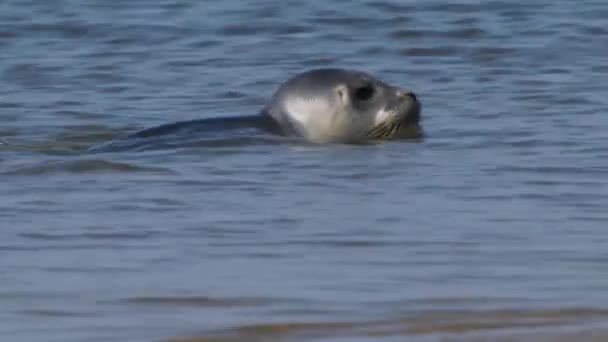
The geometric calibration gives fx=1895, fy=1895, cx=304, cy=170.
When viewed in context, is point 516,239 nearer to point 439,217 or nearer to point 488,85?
point 439,217

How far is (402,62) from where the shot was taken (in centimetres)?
1177

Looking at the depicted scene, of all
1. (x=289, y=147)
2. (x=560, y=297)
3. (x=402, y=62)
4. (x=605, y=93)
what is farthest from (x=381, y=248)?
(x=402, y=62)

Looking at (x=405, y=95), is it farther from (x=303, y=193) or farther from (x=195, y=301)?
(x=195, y=301)

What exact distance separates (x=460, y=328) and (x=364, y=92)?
15.0 ft

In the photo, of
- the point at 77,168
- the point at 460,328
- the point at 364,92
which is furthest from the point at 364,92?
the point at 460,328

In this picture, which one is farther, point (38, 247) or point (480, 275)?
point (38, 247)

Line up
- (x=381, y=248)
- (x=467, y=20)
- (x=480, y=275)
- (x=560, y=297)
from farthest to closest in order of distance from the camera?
(x=467, y=20)
(x=381, y=248)
(x=480, y=275)
(x=560, y=297)

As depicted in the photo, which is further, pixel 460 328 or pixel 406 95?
pixel 406 95

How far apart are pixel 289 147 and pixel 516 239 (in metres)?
2.66

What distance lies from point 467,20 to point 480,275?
7.97m

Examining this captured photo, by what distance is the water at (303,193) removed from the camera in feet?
16.5

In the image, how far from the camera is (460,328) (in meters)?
4.75

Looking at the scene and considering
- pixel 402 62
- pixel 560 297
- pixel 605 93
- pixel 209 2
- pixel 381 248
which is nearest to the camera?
pixel 560 297

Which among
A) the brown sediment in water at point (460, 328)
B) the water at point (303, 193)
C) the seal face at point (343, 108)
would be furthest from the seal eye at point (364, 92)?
the brown sediment in water at point (460, 328)
